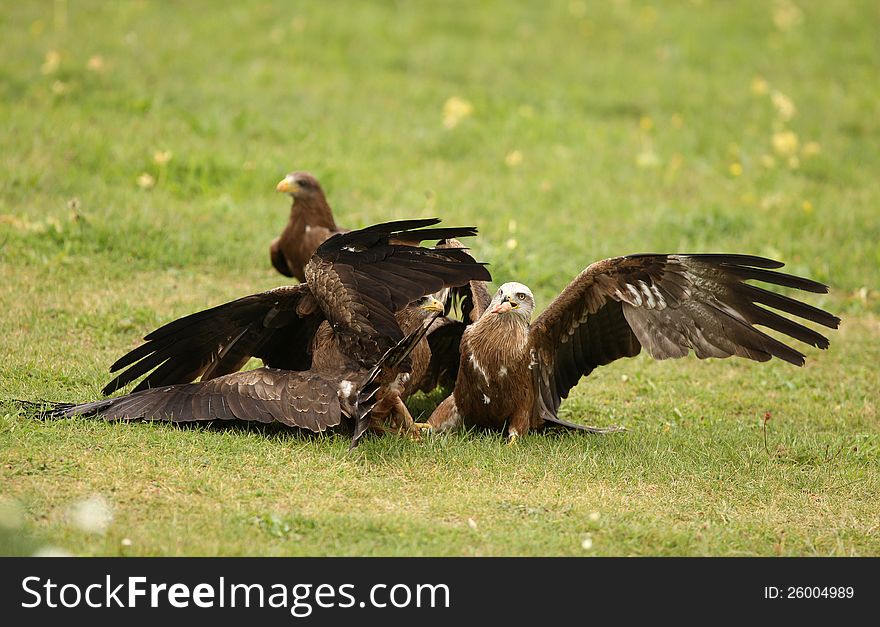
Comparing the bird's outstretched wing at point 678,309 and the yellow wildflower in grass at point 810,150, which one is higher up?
the yellow wildflower in grass at point 810,150

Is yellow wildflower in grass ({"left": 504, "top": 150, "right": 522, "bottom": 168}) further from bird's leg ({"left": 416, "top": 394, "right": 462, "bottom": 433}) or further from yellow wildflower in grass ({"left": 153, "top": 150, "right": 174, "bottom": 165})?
bird's leg ({"left": 416, "top": 394, "right": 462, "bottom": 433})

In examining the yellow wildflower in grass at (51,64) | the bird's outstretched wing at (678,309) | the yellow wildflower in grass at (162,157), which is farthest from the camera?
the yellow wildflower in grass at (51,64)

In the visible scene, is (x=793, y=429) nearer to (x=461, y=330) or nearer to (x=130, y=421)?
(x=461, y=330)

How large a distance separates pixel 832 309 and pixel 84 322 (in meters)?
6.05

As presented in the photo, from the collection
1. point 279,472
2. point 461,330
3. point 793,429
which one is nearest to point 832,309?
point 793,429

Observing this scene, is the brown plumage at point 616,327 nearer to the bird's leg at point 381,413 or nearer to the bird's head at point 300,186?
the bird's leg at point 381,413

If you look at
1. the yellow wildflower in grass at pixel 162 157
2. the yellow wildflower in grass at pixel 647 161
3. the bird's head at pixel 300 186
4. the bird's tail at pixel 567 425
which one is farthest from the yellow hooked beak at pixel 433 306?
the yellow wildflower in grass at pixel 647 161

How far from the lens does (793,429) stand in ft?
24.2

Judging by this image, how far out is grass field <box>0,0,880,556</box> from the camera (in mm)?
5539

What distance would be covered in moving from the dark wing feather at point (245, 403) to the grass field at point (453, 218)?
0.14 m

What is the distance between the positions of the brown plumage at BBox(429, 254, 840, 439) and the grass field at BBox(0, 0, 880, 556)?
0.30m

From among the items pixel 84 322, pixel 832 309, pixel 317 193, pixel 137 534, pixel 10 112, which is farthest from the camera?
pixel 10 112

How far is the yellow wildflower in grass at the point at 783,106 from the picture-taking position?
41.9 feet

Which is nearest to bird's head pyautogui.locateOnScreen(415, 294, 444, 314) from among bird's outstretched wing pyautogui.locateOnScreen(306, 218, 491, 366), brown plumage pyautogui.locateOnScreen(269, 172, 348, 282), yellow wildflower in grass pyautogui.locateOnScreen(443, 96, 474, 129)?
bird's outstretched wing pyautogui.locateOnScreen(306, 218, 491, 366)
